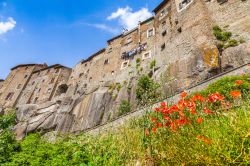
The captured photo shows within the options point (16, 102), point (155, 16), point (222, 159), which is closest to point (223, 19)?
point (155, 16)

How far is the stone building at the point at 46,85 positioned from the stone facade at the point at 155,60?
536mm

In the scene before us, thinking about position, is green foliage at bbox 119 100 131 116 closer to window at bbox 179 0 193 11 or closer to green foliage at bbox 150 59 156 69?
green foliage at bbox 150 59 156 69

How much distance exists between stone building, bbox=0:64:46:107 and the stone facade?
787 centimetres

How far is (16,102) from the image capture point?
42.9 meters

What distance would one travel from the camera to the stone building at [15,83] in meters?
43.8

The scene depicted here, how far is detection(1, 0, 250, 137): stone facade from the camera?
17.5m

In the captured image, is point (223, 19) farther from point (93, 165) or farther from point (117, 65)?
point (93, 165)

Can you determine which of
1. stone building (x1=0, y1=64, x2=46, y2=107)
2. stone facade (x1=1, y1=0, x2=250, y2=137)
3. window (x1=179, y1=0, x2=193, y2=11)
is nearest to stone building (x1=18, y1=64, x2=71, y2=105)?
stone facade (x1=1, y1=0, x2=250, y2=137)

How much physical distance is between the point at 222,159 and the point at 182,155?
24.7 inches

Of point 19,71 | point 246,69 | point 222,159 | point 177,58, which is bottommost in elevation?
point 222,159

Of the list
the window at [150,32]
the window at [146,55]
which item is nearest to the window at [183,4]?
the window at [150,32]

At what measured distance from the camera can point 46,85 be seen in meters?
42.5

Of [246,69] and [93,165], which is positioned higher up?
[246,69]

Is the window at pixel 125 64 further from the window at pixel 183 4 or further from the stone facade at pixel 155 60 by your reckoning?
the window at pixel 183 4
